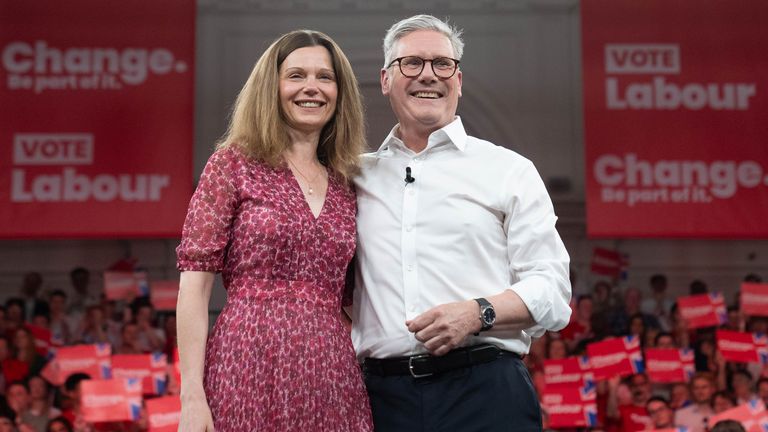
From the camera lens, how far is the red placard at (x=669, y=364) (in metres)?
5.93

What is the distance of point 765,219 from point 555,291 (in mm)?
4178

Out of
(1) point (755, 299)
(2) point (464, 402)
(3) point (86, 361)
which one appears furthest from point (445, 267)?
(1) point (755, 299)

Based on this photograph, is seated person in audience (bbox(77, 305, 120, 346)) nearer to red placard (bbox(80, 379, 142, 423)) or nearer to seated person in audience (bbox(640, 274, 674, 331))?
red placard (bbox(80, 379, 142, 423))

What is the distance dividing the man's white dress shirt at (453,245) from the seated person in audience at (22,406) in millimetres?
3969

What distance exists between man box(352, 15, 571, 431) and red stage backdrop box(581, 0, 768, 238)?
3.68m

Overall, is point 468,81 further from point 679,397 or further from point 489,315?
point 489,315

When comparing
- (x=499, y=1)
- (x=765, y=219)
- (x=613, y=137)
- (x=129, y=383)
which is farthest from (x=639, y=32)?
(x=129, y=383)

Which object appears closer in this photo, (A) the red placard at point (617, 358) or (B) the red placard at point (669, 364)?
(A) the red placard at point (617, 358)

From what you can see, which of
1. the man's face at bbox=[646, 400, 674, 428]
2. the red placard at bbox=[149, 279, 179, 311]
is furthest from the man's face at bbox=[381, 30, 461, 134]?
the red placard at bbox=[149, 279, 179, 311]

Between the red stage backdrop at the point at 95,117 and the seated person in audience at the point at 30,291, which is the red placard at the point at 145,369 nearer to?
the red stage backdrop at the point at 95,117

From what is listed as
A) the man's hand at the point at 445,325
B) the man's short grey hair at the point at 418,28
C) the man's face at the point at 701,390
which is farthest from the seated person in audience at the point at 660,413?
the man's hand at the point at 445,325

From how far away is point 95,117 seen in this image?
19.5 feet

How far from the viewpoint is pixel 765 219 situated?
593 centimetres

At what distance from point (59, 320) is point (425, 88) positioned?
5.70 meters
